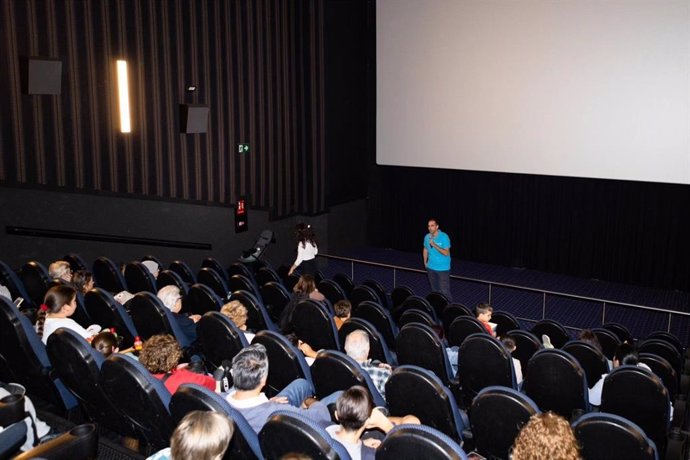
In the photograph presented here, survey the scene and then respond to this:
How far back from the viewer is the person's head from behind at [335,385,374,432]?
2.71 metres

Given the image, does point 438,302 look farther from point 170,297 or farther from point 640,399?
point 640,399

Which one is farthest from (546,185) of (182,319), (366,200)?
(182,319)

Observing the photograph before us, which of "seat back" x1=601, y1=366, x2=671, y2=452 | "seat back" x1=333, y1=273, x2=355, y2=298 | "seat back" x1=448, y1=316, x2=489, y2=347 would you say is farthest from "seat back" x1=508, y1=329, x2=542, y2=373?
"seat back" x1=333, y1=273, x2=355, y2=298

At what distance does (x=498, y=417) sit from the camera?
3.16 m

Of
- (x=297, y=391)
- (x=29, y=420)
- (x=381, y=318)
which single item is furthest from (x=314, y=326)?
(x=29, y=420)

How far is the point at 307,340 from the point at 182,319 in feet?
3.27

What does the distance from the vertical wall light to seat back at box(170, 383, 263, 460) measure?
6.01 m

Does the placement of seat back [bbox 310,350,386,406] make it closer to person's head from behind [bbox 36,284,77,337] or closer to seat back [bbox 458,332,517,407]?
seat back [bbox 458,332,517,407]

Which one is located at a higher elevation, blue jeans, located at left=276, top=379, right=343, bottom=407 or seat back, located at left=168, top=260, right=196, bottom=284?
blue jeans, located at left=276, top=379, right=343, bottom=407

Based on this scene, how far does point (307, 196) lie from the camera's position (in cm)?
1146

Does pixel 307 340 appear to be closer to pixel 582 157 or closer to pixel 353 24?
pixel 582 157

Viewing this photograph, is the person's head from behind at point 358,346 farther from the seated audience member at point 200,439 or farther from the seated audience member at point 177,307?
the seated audience member at point 200,439

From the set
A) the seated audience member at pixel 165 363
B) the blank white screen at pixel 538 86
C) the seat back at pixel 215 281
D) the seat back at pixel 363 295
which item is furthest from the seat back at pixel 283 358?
the blank white screen at pixel 538 86

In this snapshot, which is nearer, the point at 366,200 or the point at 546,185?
the point at 546,185
